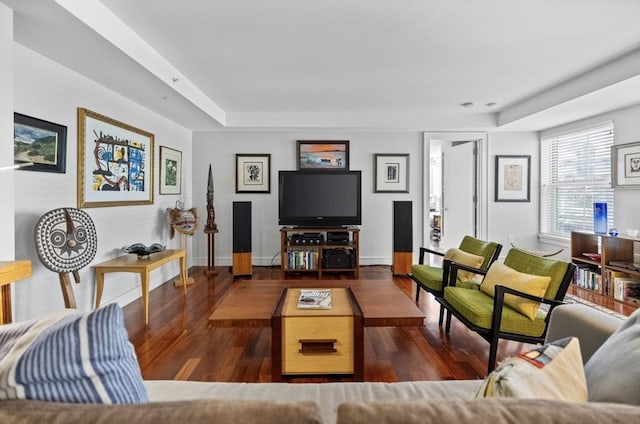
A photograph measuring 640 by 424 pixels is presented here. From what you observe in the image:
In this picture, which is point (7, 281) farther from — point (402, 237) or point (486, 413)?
point (402, 237)

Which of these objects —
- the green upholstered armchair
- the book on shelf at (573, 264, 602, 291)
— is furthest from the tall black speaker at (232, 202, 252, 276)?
the book on shelf at (573, 264, 602, 291)

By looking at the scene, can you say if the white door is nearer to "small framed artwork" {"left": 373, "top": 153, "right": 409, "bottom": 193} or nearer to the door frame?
the door frame

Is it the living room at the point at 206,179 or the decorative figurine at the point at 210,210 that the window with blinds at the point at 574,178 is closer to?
the living room at the point at 206,179

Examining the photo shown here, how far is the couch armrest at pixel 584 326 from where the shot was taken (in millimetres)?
1178

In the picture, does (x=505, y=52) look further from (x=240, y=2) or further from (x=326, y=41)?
(x=240, y=2)

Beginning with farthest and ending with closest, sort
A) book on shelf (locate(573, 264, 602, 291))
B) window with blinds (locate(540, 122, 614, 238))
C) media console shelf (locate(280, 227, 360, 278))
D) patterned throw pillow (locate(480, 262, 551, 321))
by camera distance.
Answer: media console shelf (locate(280, 227, 360, 278)) < window with blinds (locate(540, 122, 614, 238)) < book on shelf (locate(573, 264, 602, 291)) < patterned throw pillow (locate(480, 262, 551, 321))

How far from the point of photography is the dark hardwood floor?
7.30 feet

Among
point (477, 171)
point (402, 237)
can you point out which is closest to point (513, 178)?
point (477, 171)

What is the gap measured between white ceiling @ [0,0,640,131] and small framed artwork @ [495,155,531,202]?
0.91 m

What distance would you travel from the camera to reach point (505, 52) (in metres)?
2.91

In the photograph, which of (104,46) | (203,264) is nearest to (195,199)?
(203,264)

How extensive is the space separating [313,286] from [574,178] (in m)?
4.30

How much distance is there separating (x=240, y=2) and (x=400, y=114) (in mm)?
3340

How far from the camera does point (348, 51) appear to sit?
9.45 ft
